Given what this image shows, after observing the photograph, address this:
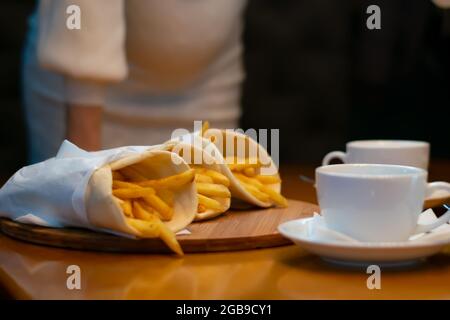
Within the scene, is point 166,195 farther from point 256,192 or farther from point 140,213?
point 256,192

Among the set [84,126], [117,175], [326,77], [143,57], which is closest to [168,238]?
[117,175]

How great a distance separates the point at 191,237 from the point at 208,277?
107 mm

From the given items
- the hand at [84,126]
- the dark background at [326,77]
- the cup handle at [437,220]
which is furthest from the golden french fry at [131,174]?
the dark background at [326,77]

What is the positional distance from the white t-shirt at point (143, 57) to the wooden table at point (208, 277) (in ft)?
2.32

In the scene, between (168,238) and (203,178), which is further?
(203,178)

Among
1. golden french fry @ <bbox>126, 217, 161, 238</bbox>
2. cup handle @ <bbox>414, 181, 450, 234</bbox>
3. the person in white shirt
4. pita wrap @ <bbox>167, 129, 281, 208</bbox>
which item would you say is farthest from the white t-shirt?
cup handle @ <bbox>414, 181, 450, 234</bbox>

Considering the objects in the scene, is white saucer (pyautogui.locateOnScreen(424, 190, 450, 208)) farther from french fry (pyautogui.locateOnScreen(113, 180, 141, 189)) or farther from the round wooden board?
french fry (pyautogui.locateOnScreen(113, 180, 141, 189))

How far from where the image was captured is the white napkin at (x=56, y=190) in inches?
30.2

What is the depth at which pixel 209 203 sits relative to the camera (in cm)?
84

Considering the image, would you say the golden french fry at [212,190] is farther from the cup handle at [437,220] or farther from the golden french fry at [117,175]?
the cup handle at [437,220]

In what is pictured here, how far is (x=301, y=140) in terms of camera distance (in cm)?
271
